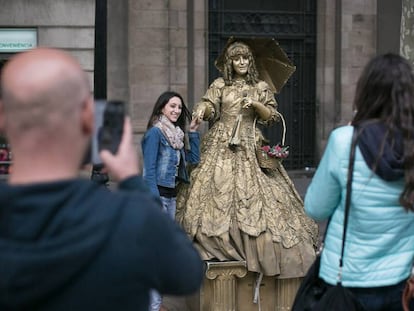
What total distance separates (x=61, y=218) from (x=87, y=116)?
9.1 inches

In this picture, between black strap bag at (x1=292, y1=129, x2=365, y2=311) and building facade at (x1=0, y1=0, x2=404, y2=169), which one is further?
building facade at (x1=0, y1=0, x2=404, y2=169)

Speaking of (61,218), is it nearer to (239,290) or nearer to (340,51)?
(239,290)

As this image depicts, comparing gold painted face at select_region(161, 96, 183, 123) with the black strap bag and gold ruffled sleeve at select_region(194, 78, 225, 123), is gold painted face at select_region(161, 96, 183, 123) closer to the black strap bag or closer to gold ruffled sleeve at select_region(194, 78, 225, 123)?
gold ruffled sleeve at select_region(194, 78, 225, 123)

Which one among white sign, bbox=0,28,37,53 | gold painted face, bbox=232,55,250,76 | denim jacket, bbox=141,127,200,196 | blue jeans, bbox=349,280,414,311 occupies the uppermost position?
white sign, bbox=0,28,37,53

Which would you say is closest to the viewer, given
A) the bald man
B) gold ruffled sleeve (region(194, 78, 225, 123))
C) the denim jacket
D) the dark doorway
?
the bald man

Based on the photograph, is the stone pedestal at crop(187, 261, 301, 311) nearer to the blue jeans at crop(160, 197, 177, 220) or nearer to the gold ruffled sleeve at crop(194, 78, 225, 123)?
the blue jeans at crop(160, 197, 177, 220)

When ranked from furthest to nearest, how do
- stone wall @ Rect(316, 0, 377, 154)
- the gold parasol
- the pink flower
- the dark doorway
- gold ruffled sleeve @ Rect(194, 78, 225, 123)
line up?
stone wall @ Rect(316, 0, 377, 154)
the dark doorway
the gold parasol
gold ruffled sleeve @ Rect(194, 78, 225, 123)
the pink flower

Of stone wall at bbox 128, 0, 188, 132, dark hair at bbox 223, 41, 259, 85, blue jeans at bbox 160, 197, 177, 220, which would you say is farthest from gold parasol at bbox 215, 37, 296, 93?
stone wall at bbox 128, 0, 188, 132

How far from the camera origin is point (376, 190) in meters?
2.88

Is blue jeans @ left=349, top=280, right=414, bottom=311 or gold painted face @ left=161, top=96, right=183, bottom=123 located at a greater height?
gold painted face @ left=161, top=96, right=183, bottom=123

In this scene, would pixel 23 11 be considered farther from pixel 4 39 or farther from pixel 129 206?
pixel 129 206

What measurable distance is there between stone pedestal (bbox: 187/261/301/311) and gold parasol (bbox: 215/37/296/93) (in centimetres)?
169

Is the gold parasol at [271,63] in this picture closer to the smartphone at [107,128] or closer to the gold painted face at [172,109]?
the gold painted face at [172,109]

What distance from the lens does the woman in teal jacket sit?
286 centimetres
